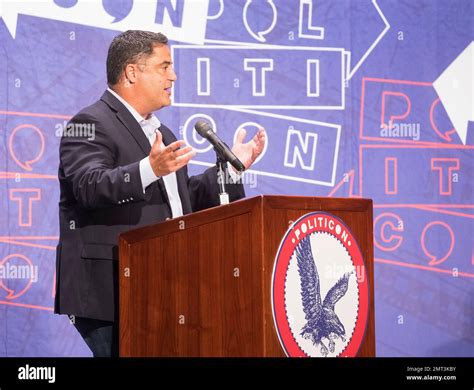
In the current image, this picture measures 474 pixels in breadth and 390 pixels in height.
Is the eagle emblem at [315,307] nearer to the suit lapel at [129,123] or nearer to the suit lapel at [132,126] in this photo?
the suit lapel at [132,126]

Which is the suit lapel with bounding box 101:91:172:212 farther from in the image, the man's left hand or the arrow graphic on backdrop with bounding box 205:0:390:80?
the arrow graphic on backdrop with bounding box 205:0:390:80

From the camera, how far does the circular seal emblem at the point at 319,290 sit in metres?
2.37

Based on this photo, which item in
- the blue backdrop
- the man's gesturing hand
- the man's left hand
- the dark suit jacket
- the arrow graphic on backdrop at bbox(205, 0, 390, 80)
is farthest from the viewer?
the arrow graphic on backdrop at bbox(205, 0, 390, 80)

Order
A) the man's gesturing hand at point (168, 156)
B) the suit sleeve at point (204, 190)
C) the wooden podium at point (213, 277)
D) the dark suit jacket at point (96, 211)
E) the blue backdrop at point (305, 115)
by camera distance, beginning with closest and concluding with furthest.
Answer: the wooden podium at point (213, 277)
the man's gesturing hand at point (168, 156)
the dark suit jacket at point (96, 211)
the suit sleeve at point (204, 190)
the blue backdrop at point (305, 115)

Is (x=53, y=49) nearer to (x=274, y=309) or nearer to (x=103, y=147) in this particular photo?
(x=103, y=147)

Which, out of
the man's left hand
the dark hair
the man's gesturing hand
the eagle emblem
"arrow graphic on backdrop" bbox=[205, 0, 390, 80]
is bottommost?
the eagle emblem

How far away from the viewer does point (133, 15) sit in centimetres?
467

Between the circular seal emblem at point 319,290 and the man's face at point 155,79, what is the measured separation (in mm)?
1017

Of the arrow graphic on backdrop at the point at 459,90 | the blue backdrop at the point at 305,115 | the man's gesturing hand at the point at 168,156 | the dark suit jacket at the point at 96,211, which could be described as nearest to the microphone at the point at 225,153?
the man's gesturing hand at the point at 168,156

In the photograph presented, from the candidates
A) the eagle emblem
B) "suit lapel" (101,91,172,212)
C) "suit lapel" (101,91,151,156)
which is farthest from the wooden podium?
"suit lapel" (101,91,151,156)

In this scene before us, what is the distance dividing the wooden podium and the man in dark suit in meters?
0.16

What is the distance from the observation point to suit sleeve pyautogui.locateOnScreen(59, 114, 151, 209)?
2705 mm

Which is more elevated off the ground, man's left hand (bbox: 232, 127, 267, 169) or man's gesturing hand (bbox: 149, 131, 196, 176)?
man's left hand (bbox: 232, 127, 267, 169)

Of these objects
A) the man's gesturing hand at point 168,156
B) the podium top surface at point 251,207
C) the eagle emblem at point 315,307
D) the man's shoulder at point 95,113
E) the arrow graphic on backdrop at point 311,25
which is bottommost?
the eagle emblem at point 315,307
